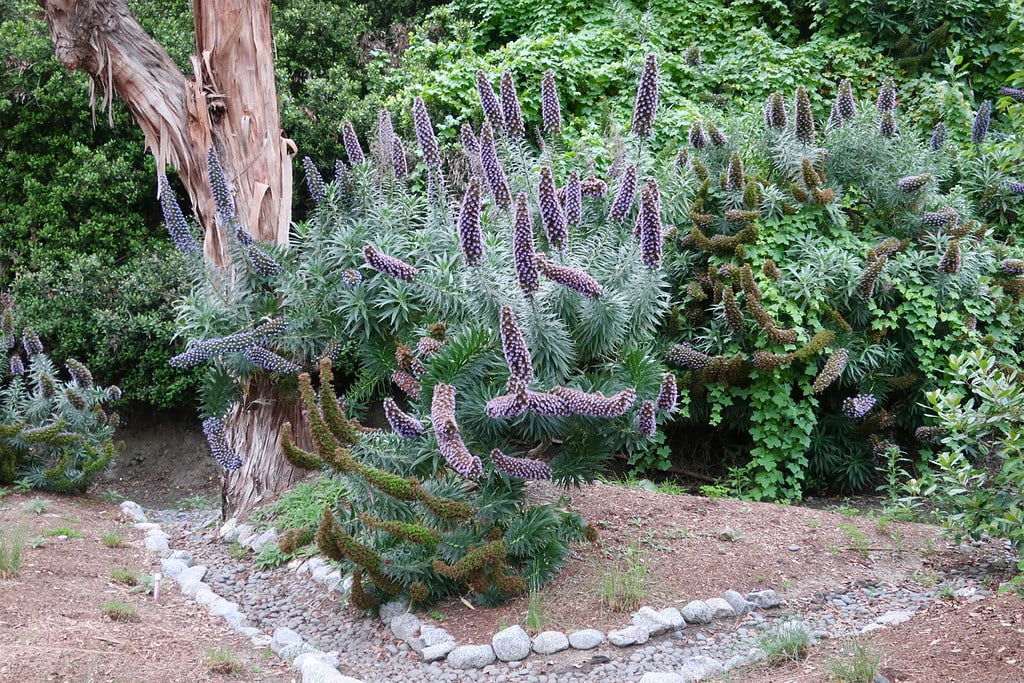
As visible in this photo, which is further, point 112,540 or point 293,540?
point 112,540

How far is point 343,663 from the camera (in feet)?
13.7

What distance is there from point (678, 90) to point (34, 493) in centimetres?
739

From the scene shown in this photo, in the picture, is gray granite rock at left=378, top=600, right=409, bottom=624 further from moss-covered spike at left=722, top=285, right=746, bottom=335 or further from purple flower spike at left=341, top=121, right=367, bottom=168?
moss-covered spike at left=722, top=285, right=746, bottom=335

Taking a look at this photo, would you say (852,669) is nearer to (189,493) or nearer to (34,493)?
(34,493)

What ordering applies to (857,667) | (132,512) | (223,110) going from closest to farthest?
(857,667) < (223,110) < (132,512)

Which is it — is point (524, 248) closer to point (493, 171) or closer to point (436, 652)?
point (493, 171)

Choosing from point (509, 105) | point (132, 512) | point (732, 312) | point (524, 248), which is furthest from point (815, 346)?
point (132, 512)

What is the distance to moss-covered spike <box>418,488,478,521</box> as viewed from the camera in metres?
4.00

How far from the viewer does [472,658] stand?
4.03 meters

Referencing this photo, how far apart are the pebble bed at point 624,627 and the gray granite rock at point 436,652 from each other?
0.08 ft

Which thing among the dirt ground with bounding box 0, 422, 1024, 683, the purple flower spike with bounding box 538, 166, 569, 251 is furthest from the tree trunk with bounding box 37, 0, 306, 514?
the purple flower spike with bounding box 538, 166, 569, 251

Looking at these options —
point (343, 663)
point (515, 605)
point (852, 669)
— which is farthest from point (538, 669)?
point (852, 669)

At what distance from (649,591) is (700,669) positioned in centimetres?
70

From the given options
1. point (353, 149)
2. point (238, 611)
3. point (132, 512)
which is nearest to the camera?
point (238, 611)
